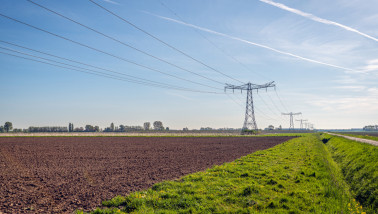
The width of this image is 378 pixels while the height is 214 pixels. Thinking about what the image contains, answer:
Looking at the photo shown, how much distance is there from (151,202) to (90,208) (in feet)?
8.43

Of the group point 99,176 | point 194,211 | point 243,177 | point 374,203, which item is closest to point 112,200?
point 194,211

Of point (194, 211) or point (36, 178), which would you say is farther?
point (36, 178)

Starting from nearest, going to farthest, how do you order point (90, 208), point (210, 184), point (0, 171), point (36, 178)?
point (90, 208) → point (210, 184) → point (36, 178) → point (0, 171)

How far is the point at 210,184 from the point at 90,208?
6.34m

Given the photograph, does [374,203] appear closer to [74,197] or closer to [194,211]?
[194,211]

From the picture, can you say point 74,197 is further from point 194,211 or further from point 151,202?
point 194,211

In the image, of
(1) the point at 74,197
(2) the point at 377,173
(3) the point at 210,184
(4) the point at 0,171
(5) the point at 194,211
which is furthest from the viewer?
(4) the point at 0,171

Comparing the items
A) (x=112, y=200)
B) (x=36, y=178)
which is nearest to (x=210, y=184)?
(x=112, y=200)

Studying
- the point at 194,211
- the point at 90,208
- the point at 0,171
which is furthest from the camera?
the point at 0,171

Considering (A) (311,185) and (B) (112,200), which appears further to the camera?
(A) (311,185)

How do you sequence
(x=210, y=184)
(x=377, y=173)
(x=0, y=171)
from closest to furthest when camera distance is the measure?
1. (x=210, y=184)
2. (x=377, y=173)
3. (x=0, y=171)

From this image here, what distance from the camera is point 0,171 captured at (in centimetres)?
1991

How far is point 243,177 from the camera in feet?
51.4

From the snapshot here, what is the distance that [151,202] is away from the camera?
1073 centimetres
